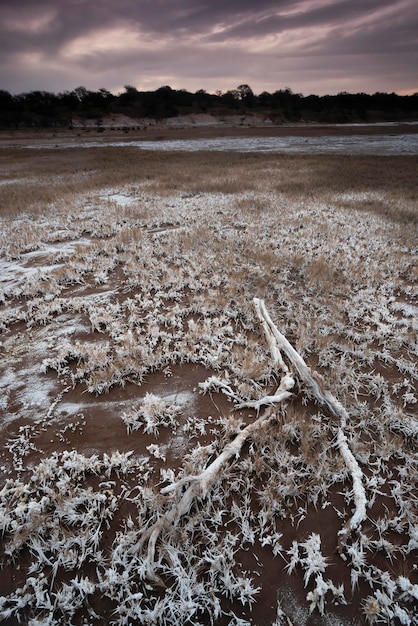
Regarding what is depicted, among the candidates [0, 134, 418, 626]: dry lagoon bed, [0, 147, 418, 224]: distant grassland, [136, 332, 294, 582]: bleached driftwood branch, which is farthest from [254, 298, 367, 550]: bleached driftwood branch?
[0, 147, 418, 224]: distant grassland

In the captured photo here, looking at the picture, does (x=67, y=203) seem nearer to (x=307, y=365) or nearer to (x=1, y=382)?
(x=1, y=382)

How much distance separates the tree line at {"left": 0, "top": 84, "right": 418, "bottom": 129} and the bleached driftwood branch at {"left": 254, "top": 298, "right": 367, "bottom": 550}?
101286 mm

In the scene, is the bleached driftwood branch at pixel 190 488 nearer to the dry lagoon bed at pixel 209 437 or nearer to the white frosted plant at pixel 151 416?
the dry lagoon bed at pixel 209 437

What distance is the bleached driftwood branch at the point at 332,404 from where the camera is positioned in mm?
3035

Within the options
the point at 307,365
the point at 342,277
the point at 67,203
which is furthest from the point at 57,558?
the point at 67,203

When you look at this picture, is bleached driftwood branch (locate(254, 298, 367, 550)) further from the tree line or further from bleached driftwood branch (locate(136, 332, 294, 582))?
the tree line

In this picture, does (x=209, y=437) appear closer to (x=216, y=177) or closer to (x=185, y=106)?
(x=216, y=177)

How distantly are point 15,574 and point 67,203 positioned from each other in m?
17.5

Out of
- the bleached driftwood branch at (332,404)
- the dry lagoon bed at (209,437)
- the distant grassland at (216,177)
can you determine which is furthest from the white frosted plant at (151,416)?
the distant grassland at (216,177)

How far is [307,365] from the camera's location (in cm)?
521

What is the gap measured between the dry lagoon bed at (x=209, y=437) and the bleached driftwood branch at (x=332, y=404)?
1.1 inches

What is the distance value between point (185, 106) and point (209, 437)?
126 m

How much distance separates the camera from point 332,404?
430cm

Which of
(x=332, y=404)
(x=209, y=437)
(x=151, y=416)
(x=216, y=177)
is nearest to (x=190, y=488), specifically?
(x=209, y=437)
